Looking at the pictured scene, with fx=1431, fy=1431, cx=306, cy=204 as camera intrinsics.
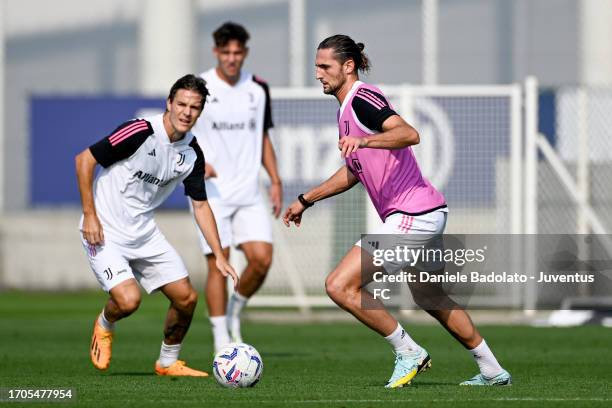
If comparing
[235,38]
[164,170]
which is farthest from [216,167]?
[164,170]

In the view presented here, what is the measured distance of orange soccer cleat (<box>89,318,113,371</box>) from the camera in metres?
10.1

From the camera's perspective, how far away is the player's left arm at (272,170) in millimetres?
12539

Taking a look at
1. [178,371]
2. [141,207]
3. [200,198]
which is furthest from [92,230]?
[178,371]

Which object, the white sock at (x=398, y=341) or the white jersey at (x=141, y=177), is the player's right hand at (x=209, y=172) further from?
the white sock at (x=398, y=341)

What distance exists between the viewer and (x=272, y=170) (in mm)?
12523

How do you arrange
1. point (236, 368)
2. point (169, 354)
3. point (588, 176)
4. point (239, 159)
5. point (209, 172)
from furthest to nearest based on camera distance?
point (588, 176), point (239, 159), point (209, 172), point (169, 354), point (236, 368)

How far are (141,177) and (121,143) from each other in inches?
13.7

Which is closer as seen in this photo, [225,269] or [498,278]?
[225,269]

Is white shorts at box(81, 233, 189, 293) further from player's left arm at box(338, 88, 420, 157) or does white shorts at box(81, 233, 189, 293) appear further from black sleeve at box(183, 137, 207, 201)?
player's left arm at box(338, 88, 420, 157)

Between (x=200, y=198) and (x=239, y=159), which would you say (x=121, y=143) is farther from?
(x=239, y=159)

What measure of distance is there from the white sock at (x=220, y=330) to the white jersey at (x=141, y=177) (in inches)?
66.3

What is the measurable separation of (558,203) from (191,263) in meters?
7.22

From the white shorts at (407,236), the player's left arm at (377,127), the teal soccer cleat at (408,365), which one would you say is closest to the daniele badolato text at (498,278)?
the white shorts at (407,236)

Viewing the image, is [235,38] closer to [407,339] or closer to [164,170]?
[164,170]
